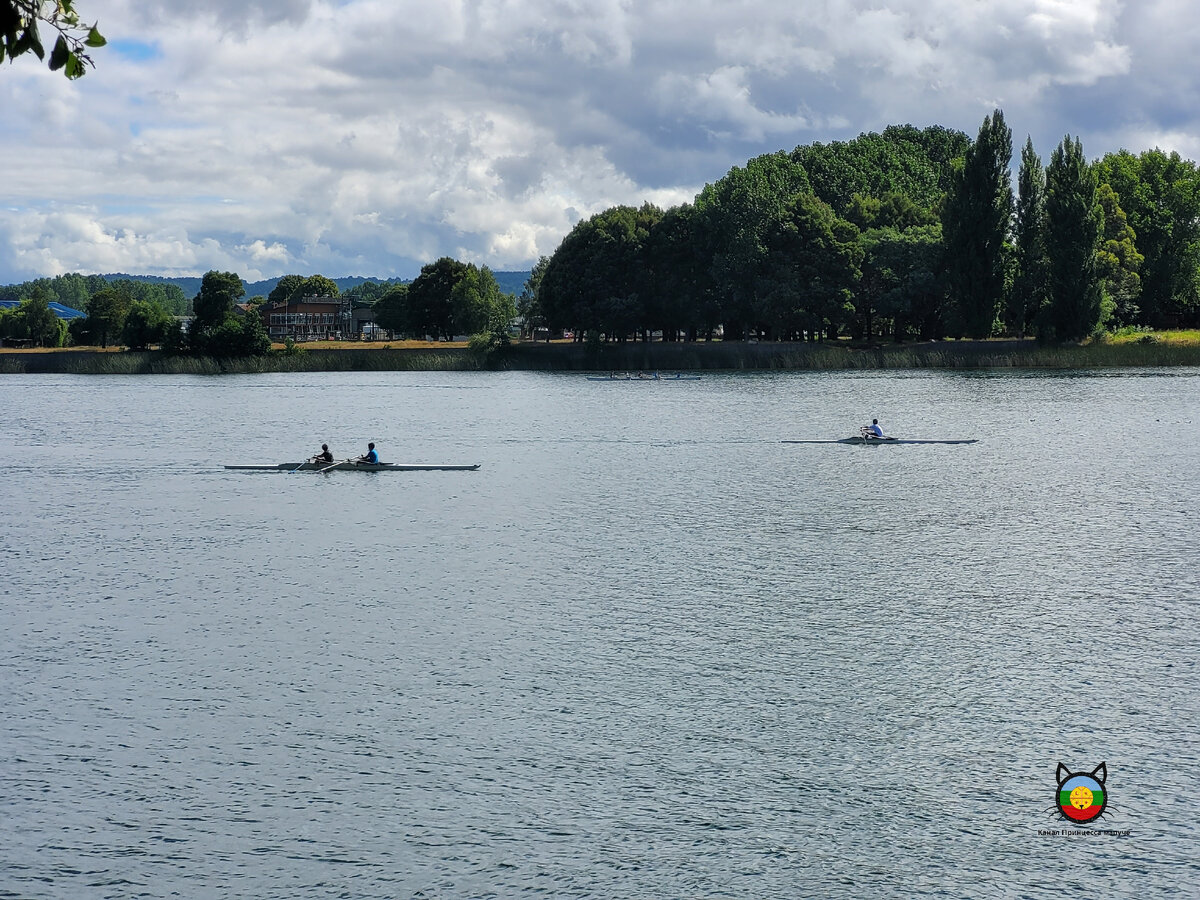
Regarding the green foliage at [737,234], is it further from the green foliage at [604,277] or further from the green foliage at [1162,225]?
the green foliage at [1162,225]

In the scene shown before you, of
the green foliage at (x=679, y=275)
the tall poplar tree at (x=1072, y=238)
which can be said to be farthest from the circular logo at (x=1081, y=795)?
the green foliage at (x=679, y=275)

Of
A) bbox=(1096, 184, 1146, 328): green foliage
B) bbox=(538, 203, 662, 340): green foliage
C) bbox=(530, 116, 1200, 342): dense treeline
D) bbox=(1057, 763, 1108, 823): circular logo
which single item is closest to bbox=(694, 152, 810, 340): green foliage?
bbox=(530, 116, 1200, 342): dense treeline

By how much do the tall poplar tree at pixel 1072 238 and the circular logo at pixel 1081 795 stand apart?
105 m

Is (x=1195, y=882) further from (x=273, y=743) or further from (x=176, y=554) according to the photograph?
(x=176, y=554)

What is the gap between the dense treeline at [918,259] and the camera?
118 m

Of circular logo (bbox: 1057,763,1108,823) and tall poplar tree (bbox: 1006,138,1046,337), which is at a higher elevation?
tall poplar tree (bbox: 1006,138,1046,337)

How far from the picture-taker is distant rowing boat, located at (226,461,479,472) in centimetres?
5634

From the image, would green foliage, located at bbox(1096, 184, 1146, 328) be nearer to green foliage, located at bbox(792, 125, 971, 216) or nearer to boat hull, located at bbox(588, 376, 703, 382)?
green foliage, located at bbox(792, 125, 971, 216)

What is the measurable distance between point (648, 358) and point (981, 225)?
42.8 metres

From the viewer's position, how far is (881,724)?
21000 millimetres

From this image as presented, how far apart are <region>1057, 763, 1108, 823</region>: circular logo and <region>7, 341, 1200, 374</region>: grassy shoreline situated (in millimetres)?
109056

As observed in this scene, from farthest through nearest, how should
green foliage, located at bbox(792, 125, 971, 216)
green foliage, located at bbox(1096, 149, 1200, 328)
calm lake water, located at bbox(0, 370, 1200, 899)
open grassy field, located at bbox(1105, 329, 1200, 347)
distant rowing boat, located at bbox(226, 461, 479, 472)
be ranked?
green foliage, located at bbox(792, 125, 971, 216)
green foliage, located at bbox(1096, 149, 1200, 328)
open grassy field, located at bbox(1105, 329, 1200, 347)
distant rowing boat, located at bbox(226, 461, 479, 472)
calm lake water, located at bbox(0, 370, 1200, 899)

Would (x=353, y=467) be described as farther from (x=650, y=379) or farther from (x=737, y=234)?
(x=737, y=234)

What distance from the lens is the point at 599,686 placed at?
2327 cm
